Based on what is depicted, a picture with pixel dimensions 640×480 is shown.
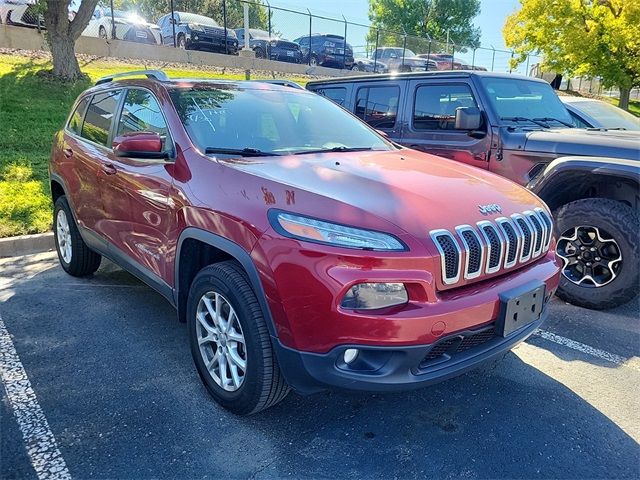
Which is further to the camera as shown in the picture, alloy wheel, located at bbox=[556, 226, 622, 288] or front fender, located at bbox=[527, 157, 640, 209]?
alloy wheel, located at bbox=[556, 226, 622, 288]

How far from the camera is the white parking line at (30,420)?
2.28m

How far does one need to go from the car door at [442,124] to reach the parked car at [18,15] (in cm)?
1218

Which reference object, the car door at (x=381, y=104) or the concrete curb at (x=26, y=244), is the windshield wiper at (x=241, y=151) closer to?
the car door at (x=381, y=104)

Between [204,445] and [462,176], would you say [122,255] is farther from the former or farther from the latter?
[462,176]

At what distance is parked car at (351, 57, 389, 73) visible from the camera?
24453mm

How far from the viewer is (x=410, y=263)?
2121 mm

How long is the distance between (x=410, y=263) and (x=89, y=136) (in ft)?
10.7

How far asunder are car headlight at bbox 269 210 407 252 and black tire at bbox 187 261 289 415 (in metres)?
0.39

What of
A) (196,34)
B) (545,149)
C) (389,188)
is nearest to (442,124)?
(545,149)

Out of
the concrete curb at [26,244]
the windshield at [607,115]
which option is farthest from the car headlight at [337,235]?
the windshield at [607,115]

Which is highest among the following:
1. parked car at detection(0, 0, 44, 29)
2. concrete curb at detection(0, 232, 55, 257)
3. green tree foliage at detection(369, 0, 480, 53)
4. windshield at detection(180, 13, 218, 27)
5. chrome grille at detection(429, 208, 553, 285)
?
green tree foliage at detection(369, 0, 480, 53)

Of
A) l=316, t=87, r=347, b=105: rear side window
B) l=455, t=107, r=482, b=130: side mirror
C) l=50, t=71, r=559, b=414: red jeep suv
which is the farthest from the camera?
l=316, t=87, r=347, b=105: rear side window

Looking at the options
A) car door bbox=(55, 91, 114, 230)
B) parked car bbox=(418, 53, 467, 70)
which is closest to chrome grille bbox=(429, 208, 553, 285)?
car door bbox=(55, 91, 114, 230)

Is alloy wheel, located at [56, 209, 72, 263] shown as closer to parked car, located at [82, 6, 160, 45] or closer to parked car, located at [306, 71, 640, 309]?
parked car, located at [306, 71, 640, 309]
